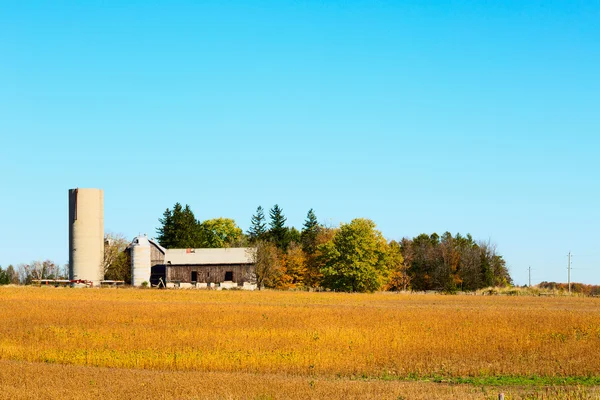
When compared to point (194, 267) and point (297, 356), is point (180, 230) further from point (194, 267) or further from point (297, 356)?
point (297, 356)

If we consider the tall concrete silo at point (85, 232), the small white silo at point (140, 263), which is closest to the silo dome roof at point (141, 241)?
the small white silo at point (140, 263)

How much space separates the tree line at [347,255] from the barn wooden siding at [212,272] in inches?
67.6

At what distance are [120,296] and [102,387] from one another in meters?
54.0

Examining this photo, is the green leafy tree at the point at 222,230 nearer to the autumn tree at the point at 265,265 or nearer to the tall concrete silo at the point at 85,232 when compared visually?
the autumn tree at the point at 265,265

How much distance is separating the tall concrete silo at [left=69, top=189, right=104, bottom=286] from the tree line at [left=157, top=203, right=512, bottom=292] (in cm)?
2433

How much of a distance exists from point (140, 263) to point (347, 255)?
32092 millimetres

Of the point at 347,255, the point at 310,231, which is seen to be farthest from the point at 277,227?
the point at 347,255

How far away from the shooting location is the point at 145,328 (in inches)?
1560

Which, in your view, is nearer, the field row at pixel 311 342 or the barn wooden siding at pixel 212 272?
the field row at pixel 311 342

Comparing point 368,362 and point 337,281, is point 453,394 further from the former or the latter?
point 337,281

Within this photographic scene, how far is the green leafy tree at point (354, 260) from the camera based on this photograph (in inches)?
3880

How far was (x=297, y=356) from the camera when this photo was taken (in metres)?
29.4

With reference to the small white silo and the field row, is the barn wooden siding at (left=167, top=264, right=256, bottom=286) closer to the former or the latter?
the small white silo

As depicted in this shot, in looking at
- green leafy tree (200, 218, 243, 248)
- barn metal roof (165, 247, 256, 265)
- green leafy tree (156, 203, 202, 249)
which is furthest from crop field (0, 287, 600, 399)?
green leafy tree (200, 218, 243, 248)
